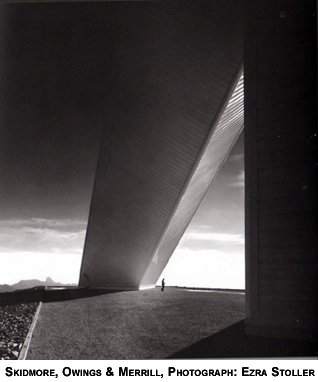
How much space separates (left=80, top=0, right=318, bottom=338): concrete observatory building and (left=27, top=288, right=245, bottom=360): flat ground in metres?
1.55

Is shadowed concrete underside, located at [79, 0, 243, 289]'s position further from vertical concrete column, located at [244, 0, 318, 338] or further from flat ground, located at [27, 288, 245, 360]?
flat ground, located at [27, 288, 245, 360]

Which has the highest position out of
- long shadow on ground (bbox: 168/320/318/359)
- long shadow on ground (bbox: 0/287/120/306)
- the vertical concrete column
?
the vertical concrete column

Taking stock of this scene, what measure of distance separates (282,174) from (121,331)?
422 centimetres

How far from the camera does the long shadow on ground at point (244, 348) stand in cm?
573

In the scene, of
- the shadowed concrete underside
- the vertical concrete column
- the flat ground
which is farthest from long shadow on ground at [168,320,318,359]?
the shadowed concrete underside

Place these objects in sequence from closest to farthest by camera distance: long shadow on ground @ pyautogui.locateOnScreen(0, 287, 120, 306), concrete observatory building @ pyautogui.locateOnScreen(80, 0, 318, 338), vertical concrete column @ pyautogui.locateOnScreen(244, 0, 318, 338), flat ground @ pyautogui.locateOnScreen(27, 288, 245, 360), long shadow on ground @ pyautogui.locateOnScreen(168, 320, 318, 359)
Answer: long shadow on ground @ pyautogui.locateOnScreen(168, 320, 318, 359), flat ground @ pyautogui.locateOnScreen(27, 288, 245, 360), vertical concrete column @ pyautogui.locateOnScreen(244, 0, 318, 338), concrete observatory building @ pyautogui.locateOnScreen(80, 0, 318, 338), long shadow on ground @ pyautogui.locateOnScreen(0, 287, 120, 306)

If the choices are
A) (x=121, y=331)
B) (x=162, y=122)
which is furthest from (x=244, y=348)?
(x=162, y=122)

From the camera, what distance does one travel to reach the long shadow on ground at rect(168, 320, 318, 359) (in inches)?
226

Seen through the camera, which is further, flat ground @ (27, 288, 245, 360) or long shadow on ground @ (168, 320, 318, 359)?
flat ground @ (27, 288, 245, 360)

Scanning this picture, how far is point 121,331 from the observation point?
7.71 meters

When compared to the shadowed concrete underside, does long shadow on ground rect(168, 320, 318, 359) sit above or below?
below

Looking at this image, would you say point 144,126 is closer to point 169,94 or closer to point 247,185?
point 169,94

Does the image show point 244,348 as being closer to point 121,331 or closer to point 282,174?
point 121,331
